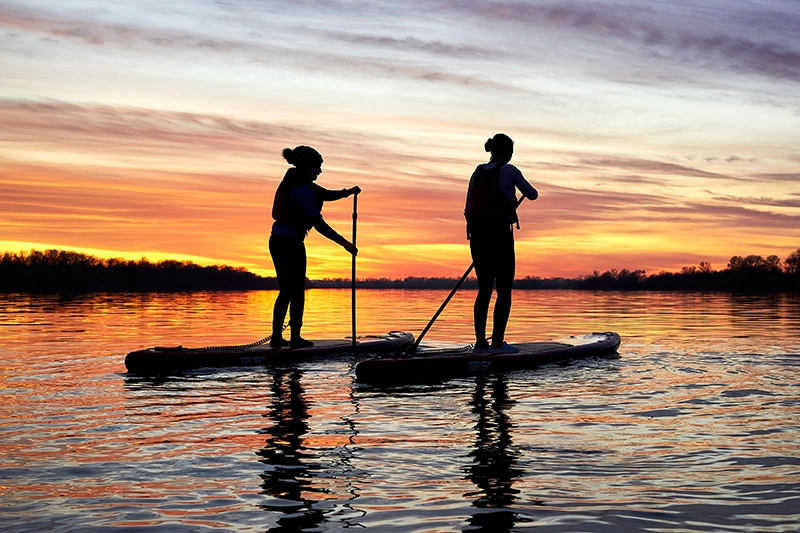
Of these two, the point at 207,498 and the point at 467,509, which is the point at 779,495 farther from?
the point at 207,498

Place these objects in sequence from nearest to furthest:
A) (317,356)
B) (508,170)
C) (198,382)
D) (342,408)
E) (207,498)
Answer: (207,498), (342,408), (198,382), (508,170), (317,356)

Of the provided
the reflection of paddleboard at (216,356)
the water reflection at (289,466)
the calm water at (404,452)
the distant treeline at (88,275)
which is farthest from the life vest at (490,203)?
the distant treeline at (88,275)

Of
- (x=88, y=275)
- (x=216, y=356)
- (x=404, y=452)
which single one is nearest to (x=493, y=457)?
(x=404, y=452)

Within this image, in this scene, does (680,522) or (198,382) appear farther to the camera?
(198,382)

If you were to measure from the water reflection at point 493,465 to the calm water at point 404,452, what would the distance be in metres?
0.02

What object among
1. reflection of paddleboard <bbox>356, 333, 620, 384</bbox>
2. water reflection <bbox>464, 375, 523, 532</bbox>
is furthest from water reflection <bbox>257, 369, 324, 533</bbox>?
reflection of paddleboard <bbox>356, 333, 620, 384</bbox>

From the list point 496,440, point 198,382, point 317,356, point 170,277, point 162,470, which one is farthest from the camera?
point 170,277

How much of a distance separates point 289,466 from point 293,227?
7094mm

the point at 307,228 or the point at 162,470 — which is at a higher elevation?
the point at 307,228

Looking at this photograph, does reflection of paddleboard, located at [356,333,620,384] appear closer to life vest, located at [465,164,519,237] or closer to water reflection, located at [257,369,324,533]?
water reflection, located at [257,369,324,533]

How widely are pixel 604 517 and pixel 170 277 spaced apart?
405 ft

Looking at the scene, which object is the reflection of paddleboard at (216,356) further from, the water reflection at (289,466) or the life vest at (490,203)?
the water reflection at (289,466)

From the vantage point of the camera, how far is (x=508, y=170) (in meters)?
10.4

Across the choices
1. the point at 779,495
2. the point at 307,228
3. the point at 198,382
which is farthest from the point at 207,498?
the point at 307,228
